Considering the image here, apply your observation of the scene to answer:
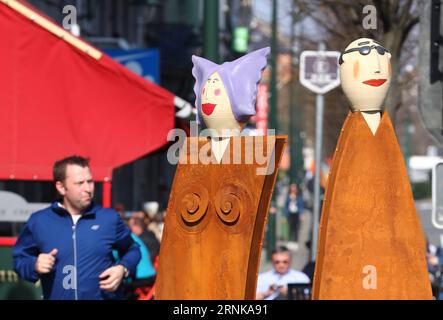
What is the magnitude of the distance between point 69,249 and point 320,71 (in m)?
5.18

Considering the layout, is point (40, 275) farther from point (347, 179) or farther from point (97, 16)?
point (97, 16)

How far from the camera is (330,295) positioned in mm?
5473

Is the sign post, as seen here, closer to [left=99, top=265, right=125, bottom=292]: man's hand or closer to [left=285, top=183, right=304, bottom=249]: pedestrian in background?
[left=99, top=265, right=125, bottom=292]: man's hand

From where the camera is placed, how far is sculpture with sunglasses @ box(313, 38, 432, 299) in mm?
5477

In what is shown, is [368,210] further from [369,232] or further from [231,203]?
[231,203]

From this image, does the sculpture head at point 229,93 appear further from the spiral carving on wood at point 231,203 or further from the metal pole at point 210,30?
the metal pole at point 210,30

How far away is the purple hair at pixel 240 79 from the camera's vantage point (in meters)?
6.02

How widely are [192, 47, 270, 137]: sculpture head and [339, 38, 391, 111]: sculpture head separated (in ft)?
1.97

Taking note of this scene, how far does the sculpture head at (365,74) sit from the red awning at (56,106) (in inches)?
156

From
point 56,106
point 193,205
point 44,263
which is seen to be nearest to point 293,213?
point 56,106

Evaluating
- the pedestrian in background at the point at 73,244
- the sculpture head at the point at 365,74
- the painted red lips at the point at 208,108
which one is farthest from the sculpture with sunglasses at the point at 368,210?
the pedestrian in background at the point at 73,244

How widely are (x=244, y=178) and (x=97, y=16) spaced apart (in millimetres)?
20024

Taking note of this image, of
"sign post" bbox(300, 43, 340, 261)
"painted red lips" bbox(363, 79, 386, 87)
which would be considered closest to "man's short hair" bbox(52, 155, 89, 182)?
"painted red lips" bbox(363, 79, 386, 87)

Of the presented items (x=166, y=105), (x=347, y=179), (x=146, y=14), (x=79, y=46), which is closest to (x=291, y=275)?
(x=166, y=105)
